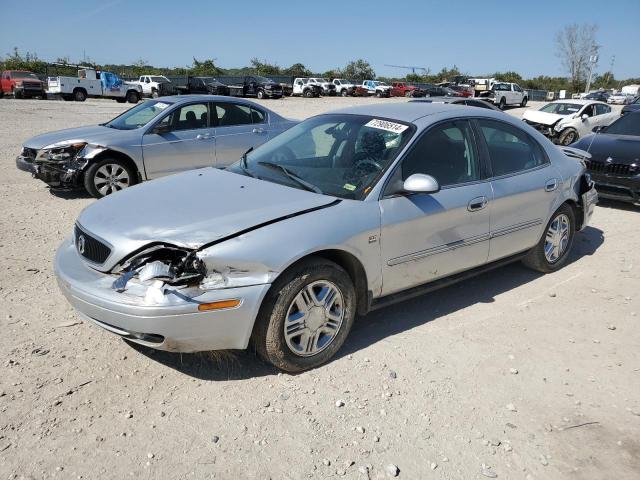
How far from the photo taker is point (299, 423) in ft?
9.78

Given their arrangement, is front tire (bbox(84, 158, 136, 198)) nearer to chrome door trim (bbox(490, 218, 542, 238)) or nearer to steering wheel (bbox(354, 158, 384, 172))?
steering wheel (bbox(354, 158, 384, 172))

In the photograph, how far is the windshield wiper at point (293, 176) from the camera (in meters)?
3.69

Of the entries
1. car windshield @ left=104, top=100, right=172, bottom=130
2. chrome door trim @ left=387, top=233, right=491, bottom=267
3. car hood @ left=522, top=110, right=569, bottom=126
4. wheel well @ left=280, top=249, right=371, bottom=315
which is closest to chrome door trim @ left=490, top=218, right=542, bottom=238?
chrome door trim @ left=387, top=233, right=491, bottom=267

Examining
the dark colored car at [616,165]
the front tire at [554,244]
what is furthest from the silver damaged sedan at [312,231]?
the dark colored car at [616,165]

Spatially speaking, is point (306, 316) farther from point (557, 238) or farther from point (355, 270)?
point (557, 238)

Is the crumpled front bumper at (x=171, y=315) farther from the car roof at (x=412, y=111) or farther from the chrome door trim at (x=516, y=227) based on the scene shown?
the chrome door trim at (x=516, y=227)

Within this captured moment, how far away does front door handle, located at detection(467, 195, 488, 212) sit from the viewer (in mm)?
4150

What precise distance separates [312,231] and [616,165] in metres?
6.54

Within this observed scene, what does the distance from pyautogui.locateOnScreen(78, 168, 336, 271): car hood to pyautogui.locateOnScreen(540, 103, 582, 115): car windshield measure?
1645cm

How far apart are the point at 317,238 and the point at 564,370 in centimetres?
193

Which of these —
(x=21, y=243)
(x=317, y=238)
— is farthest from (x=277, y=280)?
(x=21, y=243)

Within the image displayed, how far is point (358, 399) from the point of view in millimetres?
3203

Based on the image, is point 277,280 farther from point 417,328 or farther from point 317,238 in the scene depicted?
point 417,328

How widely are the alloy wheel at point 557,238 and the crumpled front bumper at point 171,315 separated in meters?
3.33
